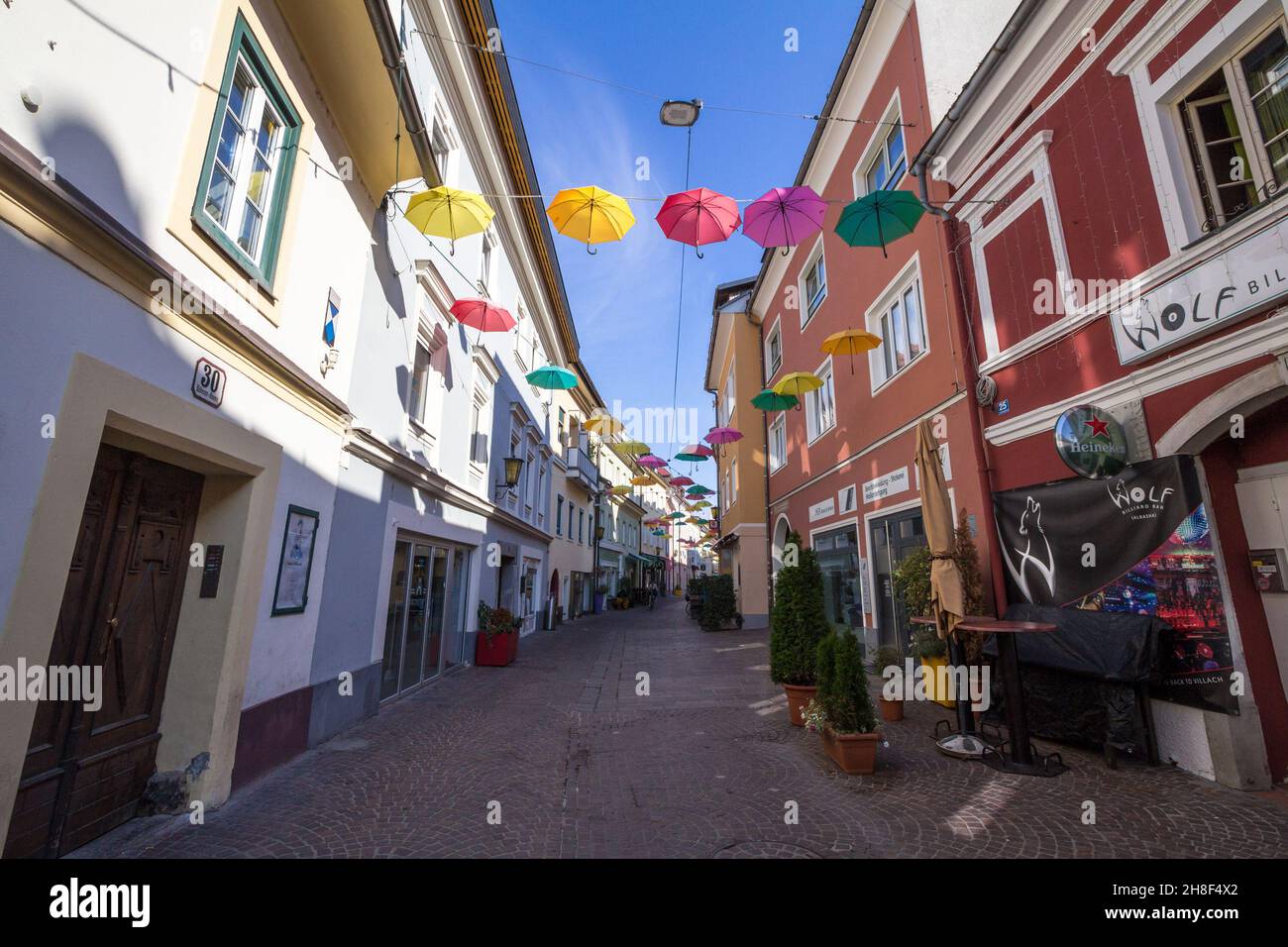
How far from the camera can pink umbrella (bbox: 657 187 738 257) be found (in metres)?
6.62

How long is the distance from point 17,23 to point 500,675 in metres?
9.27

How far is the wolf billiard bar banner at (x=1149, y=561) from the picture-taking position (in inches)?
179

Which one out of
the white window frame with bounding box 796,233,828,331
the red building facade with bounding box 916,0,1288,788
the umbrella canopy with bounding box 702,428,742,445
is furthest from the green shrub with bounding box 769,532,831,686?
the umbrella canopy with bounding box 702,428,742,445

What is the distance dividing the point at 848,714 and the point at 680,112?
7166mm

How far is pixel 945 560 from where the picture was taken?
18.3 ft

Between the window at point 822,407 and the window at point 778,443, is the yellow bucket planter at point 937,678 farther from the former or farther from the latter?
the window at point 778,443

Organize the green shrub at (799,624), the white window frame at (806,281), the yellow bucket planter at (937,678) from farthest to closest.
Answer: the white window frame at (806,281)
the yellow bucket planter at (937,678)
the green shrub at (799,624)

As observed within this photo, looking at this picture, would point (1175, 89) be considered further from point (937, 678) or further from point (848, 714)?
point (937, 678)

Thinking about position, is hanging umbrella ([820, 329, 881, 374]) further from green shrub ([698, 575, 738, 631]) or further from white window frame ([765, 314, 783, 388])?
green shrub ([698, 575, 738, 631])

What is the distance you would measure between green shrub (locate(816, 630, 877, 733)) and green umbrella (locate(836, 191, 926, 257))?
518cm

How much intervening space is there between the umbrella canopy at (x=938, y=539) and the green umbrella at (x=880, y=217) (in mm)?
2800

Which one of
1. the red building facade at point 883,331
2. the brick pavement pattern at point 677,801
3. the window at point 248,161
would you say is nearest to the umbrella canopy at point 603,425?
the red building facade at point 883,331

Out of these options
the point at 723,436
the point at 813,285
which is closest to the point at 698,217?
the point at 813,285

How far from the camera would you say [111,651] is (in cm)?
373
